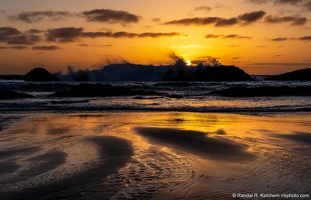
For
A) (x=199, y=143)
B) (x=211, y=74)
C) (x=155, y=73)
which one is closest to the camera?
(x=199, y=143)

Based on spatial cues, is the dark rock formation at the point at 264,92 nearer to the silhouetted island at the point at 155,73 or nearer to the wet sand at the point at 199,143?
the wet sand at the point at 199,143

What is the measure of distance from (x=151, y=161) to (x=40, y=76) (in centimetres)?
6901

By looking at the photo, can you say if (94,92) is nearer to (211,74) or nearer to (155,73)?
(155,73)

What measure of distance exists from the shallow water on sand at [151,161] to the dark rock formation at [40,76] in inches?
2360

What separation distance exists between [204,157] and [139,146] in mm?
1990

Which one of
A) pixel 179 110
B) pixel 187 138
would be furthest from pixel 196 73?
pixel 187 138

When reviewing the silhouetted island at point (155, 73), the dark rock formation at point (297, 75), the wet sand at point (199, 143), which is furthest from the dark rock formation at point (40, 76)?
the wet sand at point (199, 143)

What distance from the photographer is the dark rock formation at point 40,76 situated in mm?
71875

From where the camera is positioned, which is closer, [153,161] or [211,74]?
[153,161]

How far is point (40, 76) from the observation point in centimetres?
7362

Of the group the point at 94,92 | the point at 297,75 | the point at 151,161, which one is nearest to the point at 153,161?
the point at 151,161

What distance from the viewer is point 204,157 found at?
8.55 metres

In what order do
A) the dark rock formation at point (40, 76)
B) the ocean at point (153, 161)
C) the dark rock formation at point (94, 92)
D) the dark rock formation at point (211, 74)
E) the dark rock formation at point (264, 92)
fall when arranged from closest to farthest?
the ocean at point (153, 161)
the dark rock formation at point (94, 92)
the dark rock formation at point (264, 92)
the dark rock formation at point (40, 76)
the dark rock formation at point (211, 74)

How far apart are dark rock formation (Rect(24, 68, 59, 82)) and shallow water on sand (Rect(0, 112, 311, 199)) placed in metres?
59.9
